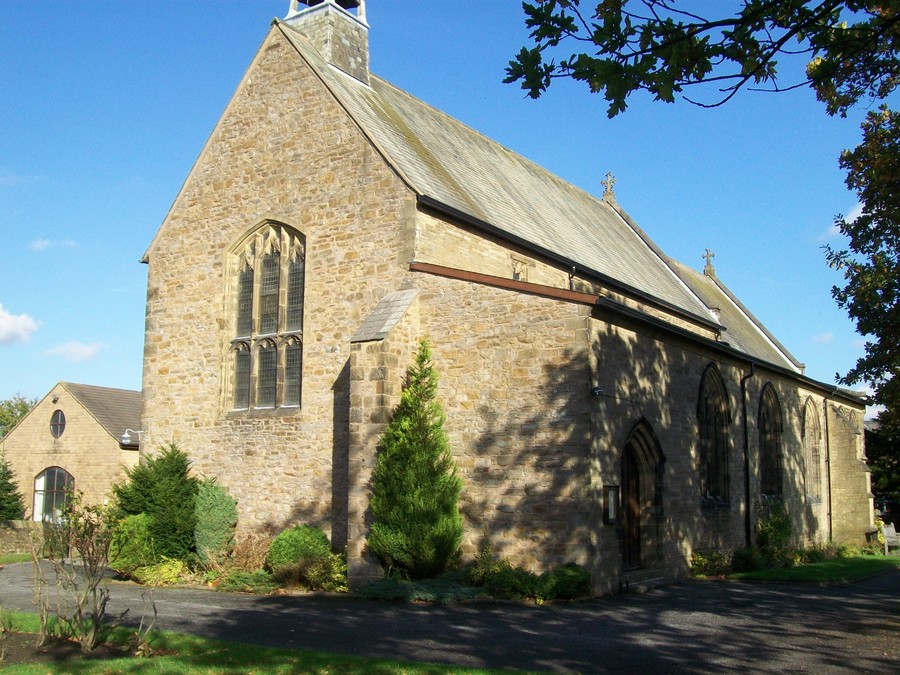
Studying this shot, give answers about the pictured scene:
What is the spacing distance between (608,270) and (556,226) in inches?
71.0

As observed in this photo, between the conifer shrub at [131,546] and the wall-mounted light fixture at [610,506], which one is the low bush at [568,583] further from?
the conifer shrub at [131,546]

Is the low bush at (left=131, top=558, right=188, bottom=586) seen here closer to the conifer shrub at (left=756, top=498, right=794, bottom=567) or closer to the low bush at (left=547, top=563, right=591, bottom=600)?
the low bush at (left=547, top=563, right=591, bottom=600)

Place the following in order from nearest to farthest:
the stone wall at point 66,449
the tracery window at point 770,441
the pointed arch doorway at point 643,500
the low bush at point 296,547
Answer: the low bush at point 296,547, the pointed arch doorway at point 643,500, the tracery window at point 770,441, the stone wall at point 66,449

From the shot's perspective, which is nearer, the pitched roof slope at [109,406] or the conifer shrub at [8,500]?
the conifer shrub at [8,500]

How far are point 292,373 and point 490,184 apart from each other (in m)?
7.05

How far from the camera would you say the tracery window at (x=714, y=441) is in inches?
798

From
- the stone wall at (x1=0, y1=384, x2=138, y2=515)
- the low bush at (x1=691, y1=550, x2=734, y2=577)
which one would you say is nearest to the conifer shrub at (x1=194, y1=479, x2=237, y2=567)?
the low bush at (x1=691, y1=550, x2=734, y2=577)

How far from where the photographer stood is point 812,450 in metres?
28.2

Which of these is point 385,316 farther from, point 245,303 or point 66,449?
point 66,449

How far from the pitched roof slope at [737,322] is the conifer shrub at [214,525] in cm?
1722

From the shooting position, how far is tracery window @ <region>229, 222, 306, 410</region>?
62.6 feet

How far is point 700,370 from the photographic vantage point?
64.6 ft

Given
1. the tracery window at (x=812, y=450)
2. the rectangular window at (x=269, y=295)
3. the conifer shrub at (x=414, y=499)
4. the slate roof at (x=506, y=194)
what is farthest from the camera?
the tracery window at (x=812, y=450)

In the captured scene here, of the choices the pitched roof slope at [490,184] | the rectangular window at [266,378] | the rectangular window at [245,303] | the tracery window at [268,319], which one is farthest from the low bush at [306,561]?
the pitched roof slope at [490,184]
